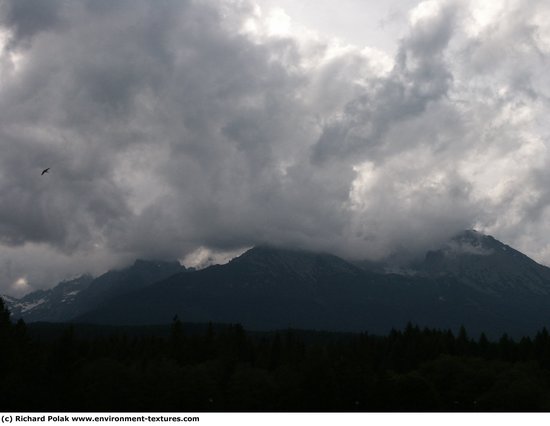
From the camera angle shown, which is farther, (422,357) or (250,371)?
(422,357)

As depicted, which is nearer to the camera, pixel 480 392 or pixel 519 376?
pixel 519 376

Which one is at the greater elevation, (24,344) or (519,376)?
(24,344)

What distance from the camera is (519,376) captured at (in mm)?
A: 127250

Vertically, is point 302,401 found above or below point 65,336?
below

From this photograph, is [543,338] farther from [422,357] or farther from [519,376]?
[519,376]

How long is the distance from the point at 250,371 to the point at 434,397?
40708 mm

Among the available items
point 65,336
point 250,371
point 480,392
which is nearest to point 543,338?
point 480,392
